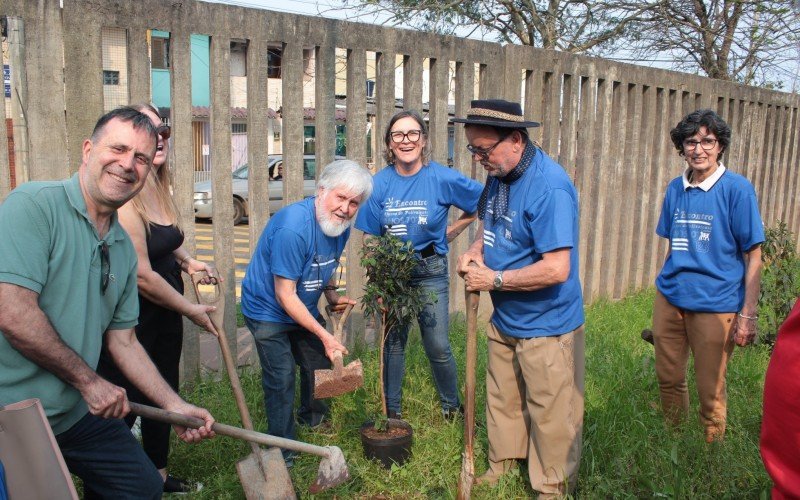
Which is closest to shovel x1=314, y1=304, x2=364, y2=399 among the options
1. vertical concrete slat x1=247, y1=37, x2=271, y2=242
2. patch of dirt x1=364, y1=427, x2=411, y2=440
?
patch of dirt x1=364, y1=427, x2=411, y2=440

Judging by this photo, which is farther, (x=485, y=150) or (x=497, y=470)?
(x=497, y=470)

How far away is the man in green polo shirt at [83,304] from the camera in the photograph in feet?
7.61

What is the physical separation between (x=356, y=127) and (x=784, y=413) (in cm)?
422

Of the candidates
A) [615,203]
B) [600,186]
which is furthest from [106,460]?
[615,203]

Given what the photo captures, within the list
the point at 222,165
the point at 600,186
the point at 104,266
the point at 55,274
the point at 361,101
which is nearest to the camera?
the point at 55,274

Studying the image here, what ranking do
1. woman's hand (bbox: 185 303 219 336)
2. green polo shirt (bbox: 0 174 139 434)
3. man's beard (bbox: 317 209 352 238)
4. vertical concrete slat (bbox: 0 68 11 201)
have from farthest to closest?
vertical concrete slat (bbox: 0 68 11 201)
man's beard (bbox: 317 209 352 238)
woman's hand (bbox: 185 303 219 336)
green polo shirt (bbox: 0 174 139 434)

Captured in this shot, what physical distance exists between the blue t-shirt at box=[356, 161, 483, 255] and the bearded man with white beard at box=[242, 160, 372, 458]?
0.62 meters

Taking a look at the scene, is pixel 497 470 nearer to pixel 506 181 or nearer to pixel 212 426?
pixel 506 181

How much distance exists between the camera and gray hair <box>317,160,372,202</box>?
3648mm

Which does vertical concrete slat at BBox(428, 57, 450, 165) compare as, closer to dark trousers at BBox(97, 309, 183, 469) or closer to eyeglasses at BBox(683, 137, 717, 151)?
eyeglasses at BBox(683, 137, 717, 151)

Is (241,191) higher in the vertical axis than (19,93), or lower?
lower

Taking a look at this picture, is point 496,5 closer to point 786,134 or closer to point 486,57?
point 786,134

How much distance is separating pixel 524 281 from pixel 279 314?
135cm

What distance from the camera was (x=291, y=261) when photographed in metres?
3.63
